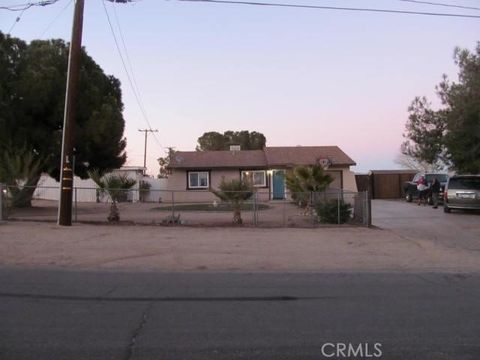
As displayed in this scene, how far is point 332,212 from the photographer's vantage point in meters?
19.4

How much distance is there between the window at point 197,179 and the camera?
3853cm

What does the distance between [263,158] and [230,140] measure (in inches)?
1665

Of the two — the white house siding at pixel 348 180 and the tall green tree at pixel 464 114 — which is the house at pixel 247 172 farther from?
the tall green tree at pixel 464 114

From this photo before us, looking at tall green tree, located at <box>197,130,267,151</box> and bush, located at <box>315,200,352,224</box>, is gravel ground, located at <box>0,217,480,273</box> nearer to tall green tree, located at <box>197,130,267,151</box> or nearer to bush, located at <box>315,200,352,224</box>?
bush, located at <box>315,200,352,224</box>

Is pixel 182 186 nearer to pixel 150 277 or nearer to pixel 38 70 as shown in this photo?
pixel 38 70

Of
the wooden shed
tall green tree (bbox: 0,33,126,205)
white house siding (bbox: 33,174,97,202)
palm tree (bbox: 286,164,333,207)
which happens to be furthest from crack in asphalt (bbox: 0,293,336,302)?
the wooden shed

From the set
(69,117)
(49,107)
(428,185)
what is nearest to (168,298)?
(69,117)

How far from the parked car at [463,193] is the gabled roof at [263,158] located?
12.2m

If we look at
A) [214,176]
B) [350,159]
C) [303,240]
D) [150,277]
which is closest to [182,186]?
[214,176]

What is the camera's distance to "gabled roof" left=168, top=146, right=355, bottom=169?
37.9m

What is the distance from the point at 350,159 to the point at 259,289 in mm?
30489

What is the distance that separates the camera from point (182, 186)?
126ft

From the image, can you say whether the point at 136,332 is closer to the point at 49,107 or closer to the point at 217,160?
the point at 49,107

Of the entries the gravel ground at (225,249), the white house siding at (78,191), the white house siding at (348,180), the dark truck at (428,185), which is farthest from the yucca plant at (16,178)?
the white house siding at (348,180)
